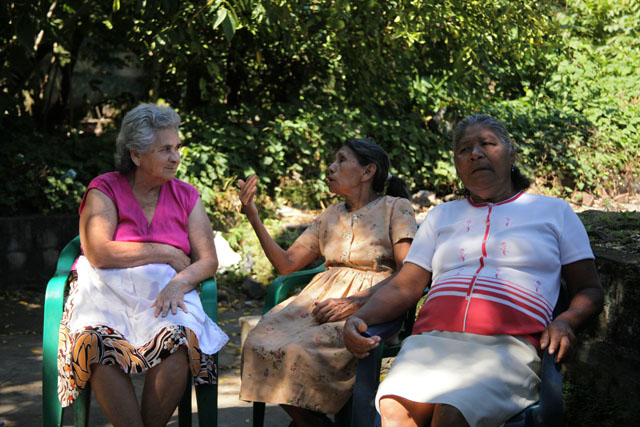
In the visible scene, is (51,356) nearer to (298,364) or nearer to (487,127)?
(298,364)

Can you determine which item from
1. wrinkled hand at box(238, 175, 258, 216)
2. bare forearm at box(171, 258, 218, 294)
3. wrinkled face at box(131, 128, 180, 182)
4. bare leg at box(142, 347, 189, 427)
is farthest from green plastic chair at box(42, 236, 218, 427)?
wrinkled hand at box(238, 175, 258, 216)

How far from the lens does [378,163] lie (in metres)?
3.05

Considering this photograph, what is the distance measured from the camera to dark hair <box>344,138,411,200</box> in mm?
3041

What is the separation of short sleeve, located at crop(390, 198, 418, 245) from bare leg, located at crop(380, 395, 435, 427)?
2.98 feet

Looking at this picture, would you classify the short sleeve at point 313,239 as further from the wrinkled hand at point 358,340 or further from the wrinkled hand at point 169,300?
the wrinkled hand at point 358,340

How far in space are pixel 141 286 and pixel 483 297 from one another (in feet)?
4.61

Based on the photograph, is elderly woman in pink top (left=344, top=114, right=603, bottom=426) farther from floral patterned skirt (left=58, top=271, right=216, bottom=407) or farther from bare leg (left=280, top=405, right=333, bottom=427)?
floral patterned skirt (left=58, top=271, right=216, bottom=407)

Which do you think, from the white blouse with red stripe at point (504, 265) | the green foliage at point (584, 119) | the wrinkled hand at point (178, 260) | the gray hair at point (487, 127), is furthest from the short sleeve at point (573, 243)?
the green foliage at point (584, 119)

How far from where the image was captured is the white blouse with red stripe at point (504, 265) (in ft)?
7.18

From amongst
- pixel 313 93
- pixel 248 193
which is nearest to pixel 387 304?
pixel 248 193

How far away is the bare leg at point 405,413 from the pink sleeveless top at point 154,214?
4.13 feet

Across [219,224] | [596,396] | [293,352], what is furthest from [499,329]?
[219,224]

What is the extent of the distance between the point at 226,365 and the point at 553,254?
2.55 m

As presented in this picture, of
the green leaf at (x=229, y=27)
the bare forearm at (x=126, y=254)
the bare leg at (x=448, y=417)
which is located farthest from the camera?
the green leaf at (x=229, y=27)
